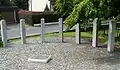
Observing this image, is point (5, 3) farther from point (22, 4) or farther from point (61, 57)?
point (61, 57)

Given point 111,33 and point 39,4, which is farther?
point 39,4

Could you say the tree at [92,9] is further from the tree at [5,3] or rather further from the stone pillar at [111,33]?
the tree at [5,3]

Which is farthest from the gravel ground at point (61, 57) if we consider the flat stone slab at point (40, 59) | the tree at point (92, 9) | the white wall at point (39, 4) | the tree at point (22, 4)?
the tree at point (22, 4)

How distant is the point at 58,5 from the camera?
10891 millimetres

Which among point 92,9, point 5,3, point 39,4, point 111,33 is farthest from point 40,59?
point 5,3

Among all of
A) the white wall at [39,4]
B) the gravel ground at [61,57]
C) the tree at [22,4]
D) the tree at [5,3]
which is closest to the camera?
the gravel ground at [61,57]

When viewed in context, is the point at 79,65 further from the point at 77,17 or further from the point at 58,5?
the point at 58,5

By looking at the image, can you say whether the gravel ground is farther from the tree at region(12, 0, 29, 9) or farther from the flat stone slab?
the tree at region(12, 0, 29, 9)

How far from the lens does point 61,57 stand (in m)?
7.62

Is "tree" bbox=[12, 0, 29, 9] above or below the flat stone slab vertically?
above

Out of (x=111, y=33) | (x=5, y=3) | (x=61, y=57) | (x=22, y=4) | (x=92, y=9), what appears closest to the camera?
(x=92, y=9)

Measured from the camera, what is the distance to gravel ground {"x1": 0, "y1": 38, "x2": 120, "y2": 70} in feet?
21.5

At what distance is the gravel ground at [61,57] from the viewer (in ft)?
21.5

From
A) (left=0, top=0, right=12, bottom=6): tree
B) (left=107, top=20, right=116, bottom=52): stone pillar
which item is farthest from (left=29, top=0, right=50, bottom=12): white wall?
(left=107, top=20, right=116, bottom=52): stone pillar
